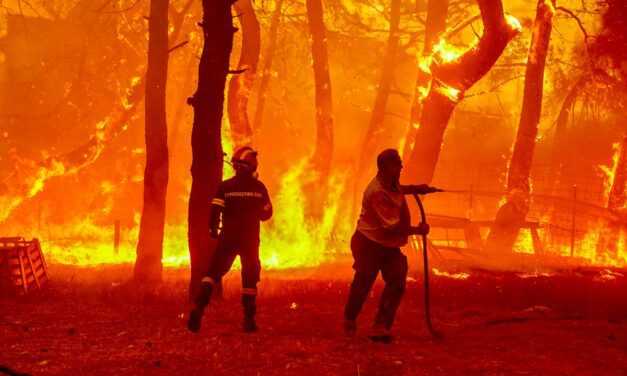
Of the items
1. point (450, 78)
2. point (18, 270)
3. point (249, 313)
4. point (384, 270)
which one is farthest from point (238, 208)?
point (450, 78)

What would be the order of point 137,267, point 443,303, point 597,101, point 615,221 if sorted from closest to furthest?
1. point 443,303
2. point 137,267
3. point 615,221
4. point 597,101

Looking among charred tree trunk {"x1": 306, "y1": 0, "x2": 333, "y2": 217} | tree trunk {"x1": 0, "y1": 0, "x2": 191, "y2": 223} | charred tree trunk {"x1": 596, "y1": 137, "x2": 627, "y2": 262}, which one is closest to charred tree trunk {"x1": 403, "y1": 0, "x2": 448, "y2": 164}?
charred tree trunk {"x1": 306, "y1": 0, "x2": 333, "y2": 217}

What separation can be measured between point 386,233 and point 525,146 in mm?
13155

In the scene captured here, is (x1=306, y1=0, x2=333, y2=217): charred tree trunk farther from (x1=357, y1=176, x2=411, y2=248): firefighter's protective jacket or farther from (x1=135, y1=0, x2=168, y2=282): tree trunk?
(x1=357, y1=176, x2=411, y2=248): firefighter's protective jacket

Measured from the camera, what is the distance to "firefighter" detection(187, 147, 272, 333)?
8078mm

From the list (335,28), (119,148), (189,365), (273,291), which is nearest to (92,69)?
(119,148)

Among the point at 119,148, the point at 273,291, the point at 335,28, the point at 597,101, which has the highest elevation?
the point at 335,28

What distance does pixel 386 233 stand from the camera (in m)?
7.51

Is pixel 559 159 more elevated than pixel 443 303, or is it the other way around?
pixel 559 159

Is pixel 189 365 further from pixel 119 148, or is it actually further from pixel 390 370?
pixel 119 148

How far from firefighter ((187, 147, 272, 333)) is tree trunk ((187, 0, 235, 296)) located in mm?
1857

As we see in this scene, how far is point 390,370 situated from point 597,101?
1796 cm

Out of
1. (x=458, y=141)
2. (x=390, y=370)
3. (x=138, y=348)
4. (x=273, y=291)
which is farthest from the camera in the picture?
(x=458, y=141)

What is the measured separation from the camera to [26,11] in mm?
29781
